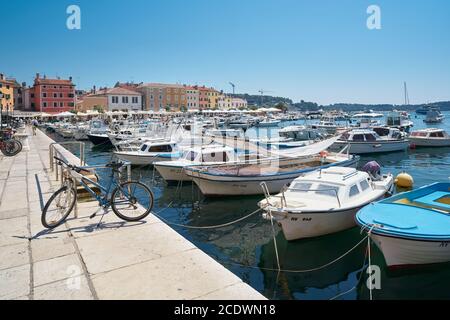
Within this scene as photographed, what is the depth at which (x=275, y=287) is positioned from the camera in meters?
7.54

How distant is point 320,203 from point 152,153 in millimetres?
16269

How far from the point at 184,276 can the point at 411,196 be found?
8.06 m

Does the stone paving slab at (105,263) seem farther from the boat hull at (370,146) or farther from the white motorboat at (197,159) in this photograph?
the boat hull at (370,146)

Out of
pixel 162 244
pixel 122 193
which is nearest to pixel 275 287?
pixel 162 244

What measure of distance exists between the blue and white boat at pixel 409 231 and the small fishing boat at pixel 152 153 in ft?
52.2

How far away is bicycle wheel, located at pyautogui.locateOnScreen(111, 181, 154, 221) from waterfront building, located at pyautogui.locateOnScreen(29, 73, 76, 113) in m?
98.1

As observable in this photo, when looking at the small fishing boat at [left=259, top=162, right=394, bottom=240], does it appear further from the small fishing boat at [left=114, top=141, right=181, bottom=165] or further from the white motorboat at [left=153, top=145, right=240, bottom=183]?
the small fishing boat at [left=114, top=141, right=181, bottom=165]

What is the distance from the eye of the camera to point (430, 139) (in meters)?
33.9

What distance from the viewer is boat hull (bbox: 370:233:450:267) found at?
724 centimetres

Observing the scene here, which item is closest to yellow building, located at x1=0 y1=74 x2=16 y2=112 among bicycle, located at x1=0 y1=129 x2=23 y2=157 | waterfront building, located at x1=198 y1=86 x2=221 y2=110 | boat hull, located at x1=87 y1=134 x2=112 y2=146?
boat hull, located at x1=87 y1=134 x2=112 y2=146

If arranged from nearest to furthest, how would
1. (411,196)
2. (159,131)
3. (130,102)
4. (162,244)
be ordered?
(162,244)
(411,196)
(159,131)
(130,102)

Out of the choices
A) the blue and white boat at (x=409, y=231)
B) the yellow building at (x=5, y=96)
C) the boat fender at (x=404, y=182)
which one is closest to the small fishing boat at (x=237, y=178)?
the boat fender at (x=404, y=182)
